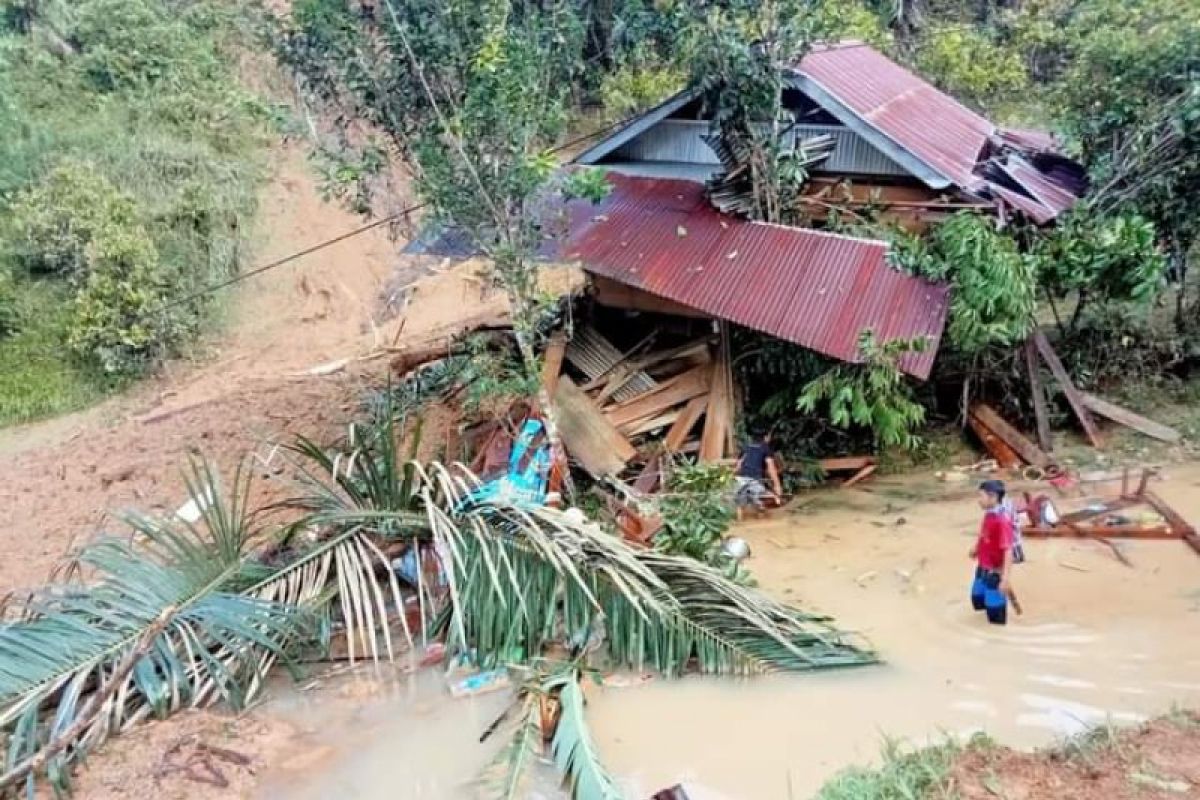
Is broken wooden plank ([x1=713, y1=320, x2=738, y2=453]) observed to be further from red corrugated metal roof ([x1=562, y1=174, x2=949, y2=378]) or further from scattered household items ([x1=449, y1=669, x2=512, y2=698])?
scattered household items ([x1=449, y1=669, x2=512, y2=698])

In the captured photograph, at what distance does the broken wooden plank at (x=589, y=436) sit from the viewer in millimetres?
9445

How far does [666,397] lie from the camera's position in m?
10.0

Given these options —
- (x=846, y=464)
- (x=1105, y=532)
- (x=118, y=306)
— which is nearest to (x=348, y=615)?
(x=846, y=464)

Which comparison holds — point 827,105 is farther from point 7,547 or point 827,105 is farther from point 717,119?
point 7,547

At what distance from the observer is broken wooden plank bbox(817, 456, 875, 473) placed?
9562mm

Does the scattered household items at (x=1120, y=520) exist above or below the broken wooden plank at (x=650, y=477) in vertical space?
below

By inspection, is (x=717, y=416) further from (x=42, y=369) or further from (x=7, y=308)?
(x=7, y=308)

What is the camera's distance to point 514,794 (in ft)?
17.1

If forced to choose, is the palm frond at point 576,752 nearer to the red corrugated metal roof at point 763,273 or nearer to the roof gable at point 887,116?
the red corrugated metal roof at point 763,273

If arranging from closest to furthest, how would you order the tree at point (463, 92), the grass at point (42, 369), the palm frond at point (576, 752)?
the palm frond at point (576, 752) < the tree at point (463, 92) < the grass at point (42, 369)

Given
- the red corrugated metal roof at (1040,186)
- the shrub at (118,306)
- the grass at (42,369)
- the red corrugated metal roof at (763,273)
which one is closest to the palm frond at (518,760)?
the red corrugated metal roof at (763,273)

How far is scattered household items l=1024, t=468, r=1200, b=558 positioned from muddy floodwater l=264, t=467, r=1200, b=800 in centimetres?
16

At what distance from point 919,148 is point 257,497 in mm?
7653

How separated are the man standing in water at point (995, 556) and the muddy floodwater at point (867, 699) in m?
0.19
